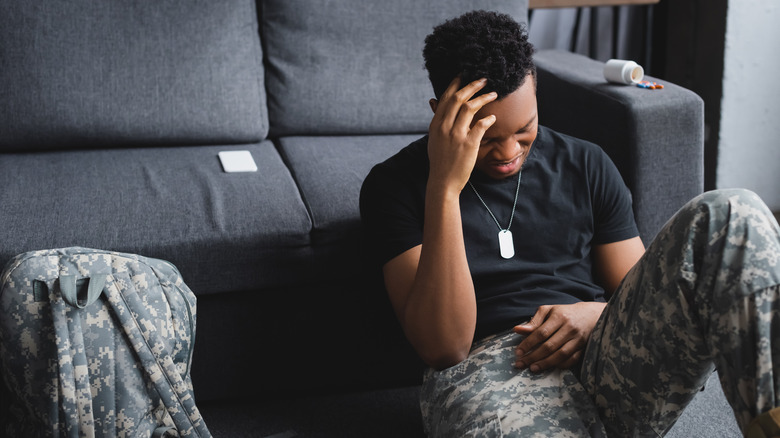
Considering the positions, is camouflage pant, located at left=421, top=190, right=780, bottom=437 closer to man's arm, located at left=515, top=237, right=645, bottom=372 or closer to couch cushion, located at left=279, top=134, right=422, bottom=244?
man's arm, located at left=515, top=237, right=645, bottom=372

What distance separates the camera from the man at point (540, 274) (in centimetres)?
97

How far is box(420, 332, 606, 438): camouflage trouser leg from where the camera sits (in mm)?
1118

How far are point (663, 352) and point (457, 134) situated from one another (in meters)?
Answer: 0.44

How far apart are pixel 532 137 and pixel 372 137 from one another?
0.90m

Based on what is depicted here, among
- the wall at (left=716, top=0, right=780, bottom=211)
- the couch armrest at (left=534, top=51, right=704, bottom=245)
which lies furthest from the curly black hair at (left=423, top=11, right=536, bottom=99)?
the wall at (left=716, top=0, right=780, bottom=211)

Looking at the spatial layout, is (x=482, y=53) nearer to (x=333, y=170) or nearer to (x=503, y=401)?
(x=503, y=401)

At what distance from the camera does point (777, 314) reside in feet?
3.05

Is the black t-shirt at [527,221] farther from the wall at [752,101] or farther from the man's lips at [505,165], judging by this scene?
the wall at [752,101]

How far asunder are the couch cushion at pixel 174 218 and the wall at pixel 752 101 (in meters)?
1.61

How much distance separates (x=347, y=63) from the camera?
2.11m

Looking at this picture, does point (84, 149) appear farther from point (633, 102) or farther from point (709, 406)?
point (709, 406)

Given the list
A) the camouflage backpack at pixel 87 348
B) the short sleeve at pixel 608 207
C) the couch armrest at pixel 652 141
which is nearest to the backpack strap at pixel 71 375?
the camouflage backpack at pixel 87 348

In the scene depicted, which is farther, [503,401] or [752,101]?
[752,101]

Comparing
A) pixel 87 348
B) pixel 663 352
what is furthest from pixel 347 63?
pixel 663 352
